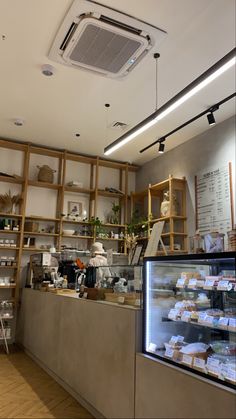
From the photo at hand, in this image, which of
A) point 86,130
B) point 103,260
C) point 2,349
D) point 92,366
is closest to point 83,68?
point 86,130

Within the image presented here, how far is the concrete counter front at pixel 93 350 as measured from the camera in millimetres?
2598

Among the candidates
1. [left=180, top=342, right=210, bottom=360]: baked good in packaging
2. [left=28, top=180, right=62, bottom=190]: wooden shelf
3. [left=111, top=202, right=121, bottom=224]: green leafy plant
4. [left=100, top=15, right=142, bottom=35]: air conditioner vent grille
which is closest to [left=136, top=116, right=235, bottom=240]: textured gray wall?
[left=111, top=202, right=121, bottom=224]: green leafy plant

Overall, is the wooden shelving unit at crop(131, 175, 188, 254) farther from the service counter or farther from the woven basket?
the service counter

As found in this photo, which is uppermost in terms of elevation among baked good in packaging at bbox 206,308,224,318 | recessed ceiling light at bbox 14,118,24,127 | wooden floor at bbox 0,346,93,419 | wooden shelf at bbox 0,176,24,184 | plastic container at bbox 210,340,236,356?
recessed ceiling light at bbox 14,118,24,127

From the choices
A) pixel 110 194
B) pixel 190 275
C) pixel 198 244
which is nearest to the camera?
pixel 190 275

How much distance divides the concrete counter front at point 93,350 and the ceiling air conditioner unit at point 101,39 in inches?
101

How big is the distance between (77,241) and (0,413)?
12.8 ft

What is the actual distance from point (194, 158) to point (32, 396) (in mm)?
4299

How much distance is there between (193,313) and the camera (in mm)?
2354

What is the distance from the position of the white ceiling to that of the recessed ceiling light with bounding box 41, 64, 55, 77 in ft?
0.18

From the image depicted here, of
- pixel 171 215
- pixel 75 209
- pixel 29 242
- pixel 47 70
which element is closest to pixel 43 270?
pixel 29 242

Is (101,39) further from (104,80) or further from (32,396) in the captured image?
(32,396)

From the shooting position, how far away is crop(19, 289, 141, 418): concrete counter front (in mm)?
2598

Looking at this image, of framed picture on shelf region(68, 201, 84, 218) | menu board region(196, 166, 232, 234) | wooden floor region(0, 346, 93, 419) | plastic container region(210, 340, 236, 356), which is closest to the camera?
plastic container region(210, 340, 236, 356)
